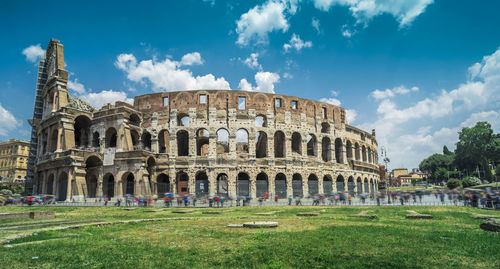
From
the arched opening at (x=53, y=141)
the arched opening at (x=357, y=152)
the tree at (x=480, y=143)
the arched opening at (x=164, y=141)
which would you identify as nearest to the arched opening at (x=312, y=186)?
the arched opening at (x=357, y=152)

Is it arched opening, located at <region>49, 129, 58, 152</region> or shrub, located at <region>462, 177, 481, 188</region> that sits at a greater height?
arched opening, located at <region>49, 129, 58, 152</region>

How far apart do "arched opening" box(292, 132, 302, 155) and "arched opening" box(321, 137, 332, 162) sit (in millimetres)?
4155

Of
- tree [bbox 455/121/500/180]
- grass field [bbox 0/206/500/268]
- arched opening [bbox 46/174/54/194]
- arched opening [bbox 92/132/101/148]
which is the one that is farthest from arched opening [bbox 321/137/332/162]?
tree [bbox 455/121/500/180]

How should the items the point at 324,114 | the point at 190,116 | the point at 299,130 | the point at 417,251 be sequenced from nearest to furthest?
the point at 417,251 → the point at 190,116 → the point at 299,130 → the point at 324,114

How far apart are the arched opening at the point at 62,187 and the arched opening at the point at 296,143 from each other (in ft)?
86.7

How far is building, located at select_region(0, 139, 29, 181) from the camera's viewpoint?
80.1 m

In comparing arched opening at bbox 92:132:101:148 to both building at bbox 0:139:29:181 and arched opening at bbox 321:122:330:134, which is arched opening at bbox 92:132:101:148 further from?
building at bbox 0:139:29:181

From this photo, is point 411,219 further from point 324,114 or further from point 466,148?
point 466,148

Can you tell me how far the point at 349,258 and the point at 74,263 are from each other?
477 cm

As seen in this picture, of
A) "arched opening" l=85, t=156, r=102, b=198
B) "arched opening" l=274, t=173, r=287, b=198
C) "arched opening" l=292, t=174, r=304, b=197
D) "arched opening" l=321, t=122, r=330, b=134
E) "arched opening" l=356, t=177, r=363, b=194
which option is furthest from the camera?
"arched opening" l=356, t=177, r=363, b=194

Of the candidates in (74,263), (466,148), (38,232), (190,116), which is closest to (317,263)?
(74,263)

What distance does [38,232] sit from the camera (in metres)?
8.46

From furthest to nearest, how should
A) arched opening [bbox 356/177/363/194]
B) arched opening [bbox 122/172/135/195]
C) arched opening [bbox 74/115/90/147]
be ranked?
1. arched opening [bbox 356/177/363/194]
2. arched opening [bbox 74/115/90/147]
3. arched opening [bbox 122/172/135/195]

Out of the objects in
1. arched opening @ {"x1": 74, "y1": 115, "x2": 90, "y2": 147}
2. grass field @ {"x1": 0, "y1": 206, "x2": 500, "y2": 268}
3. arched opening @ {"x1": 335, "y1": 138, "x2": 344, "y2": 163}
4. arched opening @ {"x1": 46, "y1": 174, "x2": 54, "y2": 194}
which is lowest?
grass field @ {"x1": 0, "y1": 206, "x2": 500, "y2": 268}
